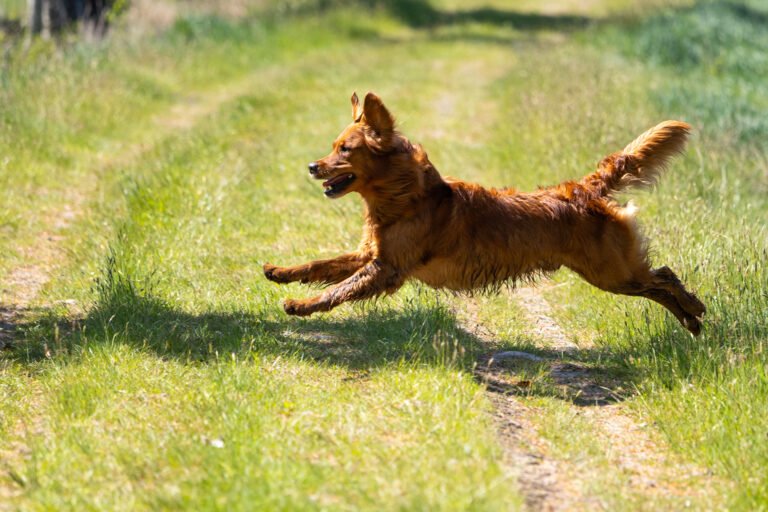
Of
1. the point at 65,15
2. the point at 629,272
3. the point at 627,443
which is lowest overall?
the point at 627,443

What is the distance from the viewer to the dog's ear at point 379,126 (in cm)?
493

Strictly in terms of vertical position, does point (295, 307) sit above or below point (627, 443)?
above

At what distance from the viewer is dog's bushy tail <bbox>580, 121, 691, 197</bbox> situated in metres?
5.25

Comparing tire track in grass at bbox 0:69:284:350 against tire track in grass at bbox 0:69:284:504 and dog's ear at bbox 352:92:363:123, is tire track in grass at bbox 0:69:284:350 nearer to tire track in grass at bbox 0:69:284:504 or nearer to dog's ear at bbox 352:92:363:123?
tire track in grass at bbox 0:69:284:504

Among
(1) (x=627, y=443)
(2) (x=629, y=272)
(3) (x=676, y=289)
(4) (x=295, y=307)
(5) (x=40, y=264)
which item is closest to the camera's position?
(1) (x=627, y=443)

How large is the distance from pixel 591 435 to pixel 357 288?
5.12ft

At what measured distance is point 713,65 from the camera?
14.6 metres

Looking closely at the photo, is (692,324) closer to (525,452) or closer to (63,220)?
(525,452)

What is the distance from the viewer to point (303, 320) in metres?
5.47

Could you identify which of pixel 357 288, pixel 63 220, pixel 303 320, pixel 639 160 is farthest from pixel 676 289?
pixel 63 220

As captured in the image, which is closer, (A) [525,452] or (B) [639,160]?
(A) [525,452]

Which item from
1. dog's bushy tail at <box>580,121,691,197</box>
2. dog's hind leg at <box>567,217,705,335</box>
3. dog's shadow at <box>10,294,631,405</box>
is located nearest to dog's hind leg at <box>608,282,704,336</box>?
dog's hind leg at <box>567,217,705,335</box>

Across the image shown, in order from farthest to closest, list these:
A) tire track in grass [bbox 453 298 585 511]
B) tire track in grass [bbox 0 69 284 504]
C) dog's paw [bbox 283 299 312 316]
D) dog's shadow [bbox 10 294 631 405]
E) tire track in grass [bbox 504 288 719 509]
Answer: dog's paw [bbox 283 299 312 316] < dog's shadow [bbox 10 294 631 405] < tire track in grass [bbox 0 69 284 504] < tire track in grass [bbox 504 288 719 509] < tire track in grass [bbox 453 298 585 511]

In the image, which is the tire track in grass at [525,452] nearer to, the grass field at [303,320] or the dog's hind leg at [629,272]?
the grass field at [303,320]
